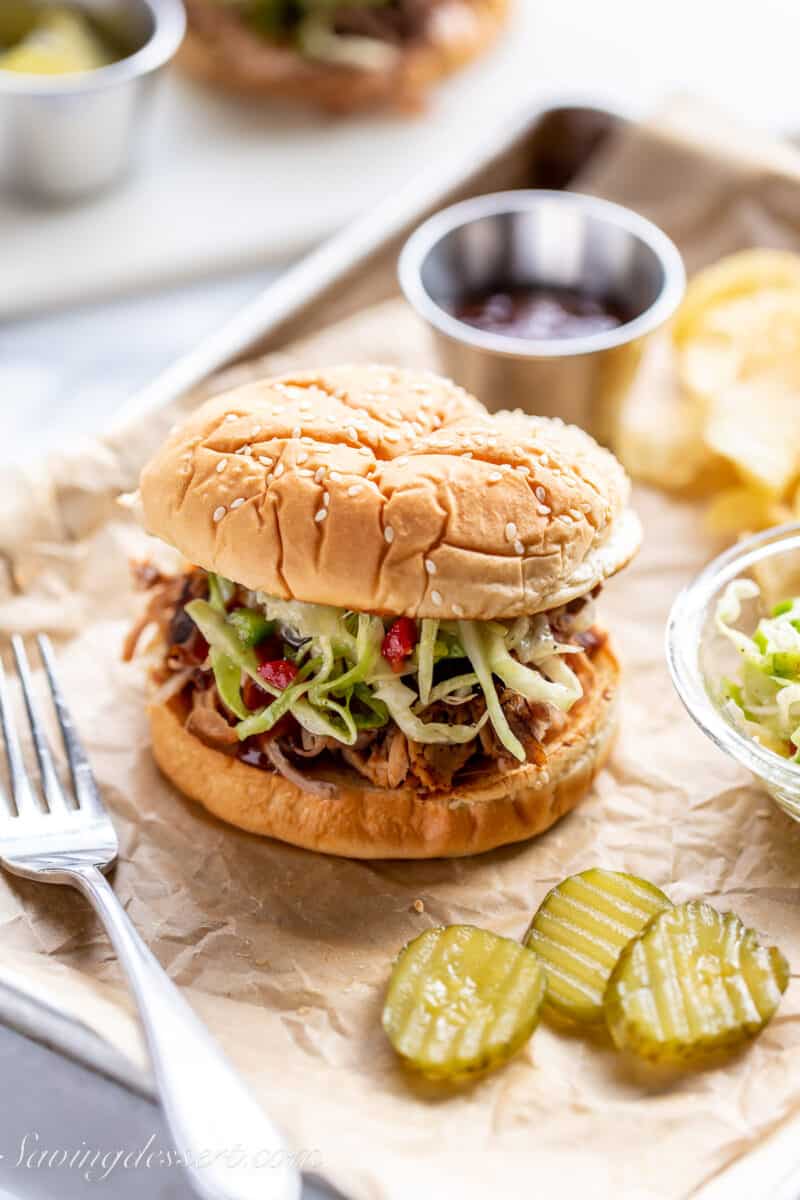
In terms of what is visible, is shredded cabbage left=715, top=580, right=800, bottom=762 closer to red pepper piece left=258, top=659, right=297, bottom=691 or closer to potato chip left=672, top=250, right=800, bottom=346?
red pepper piece left=258, top=659, right=297, bottom=691

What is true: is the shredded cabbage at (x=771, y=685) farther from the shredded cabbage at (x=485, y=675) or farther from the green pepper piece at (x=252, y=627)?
the green pepper piece at (x=252, y=627)

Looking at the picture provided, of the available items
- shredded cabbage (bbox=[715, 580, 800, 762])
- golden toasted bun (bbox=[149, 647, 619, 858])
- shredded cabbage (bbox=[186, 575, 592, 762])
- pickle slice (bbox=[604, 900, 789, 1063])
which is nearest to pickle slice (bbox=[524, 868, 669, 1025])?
pickle slice (bbox=[604, 900, 789, 1063])

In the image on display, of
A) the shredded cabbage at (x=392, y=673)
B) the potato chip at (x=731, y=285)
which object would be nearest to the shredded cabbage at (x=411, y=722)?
the shredded cabbage at (x=392, y=673)

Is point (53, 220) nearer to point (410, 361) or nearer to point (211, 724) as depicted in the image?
point (410, 361)

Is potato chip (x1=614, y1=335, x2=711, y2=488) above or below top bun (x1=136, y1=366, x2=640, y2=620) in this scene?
below

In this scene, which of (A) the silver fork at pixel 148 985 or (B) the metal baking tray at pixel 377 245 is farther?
(B) the metal baking tray at pixel 377 245

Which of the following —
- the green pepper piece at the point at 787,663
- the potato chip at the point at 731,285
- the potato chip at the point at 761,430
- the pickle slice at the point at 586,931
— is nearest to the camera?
the pickle slice at the point at 586,931
